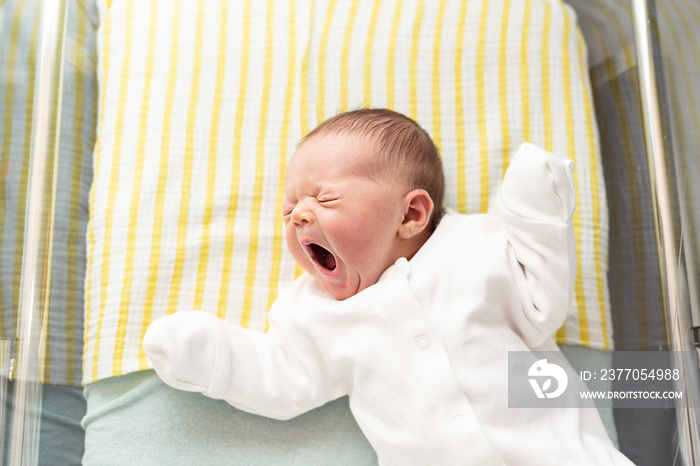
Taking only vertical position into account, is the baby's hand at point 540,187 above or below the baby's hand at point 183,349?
above

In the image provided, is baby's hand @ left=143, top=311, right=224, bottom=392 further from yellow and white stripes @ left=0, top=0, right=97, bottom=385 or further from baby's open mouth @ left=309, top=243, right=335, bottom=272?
yellow and white stripes @ left=0, top=0, right=97, bottom=385

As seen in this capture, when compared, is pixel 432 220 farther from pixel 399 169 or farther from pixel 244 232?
pixel 244 232

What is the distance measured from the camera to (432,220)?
1.28 m

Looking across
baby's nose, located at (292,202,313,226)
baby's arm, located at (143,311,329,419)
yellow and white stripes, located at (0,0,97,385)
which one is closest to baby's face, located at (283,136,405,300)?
baby's nose, located at (292,202,313,226)

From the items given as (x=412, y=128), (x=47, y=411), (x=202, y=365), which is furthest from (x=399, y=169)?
(x=47, y=411)

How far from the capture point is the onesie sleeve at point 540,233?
43.3 inches

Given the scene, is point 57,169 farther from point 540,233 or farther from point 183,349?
point 540,233

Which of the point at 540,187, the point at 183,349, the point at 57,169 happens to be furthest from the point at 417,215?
the point at 57,169

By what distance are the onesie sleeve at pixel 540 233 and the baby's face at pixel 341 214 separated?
19 cm

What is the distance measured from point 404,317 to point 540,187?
0.96 ft

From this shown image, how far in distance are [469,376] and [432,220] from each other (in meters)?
0.30

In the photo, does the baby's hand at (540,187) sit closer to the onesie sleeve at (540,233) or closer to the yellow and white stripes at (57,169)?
the onesie sleeve at (540,233)

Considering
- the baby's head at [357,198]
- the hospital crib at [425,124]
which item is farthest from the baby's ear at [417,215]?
the hospital crib at [425,124]

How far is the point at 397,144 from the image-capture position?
120cm
